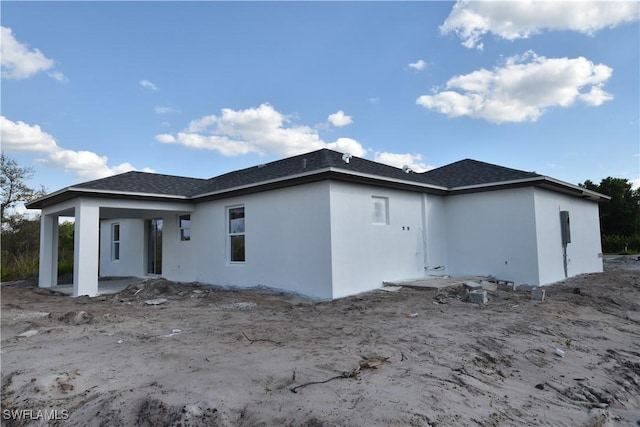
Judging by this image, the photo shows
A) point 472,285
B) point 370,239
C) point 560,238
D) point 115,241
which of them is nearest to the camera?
point 472,285

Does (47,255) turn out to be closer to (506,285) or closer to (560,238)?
(506,285)

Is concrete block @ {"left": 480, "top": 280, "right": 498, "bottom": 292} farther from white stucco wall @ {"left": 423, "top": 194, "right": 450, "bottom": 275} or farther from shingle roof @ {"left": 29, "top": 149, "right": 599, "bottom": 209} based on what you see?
shingle roof @ {"left": 29, "top": 149, "right": 599, "bottom": 209}

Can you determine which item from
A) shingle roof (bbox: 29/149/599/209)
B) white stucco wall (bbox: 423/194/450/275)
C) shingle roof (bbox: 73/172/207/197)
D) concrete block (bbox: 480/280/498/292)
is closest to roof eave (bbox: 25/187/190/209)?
shingle roof (bbox: 29/149/599/209)

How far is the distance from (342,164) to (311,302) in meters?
3.71

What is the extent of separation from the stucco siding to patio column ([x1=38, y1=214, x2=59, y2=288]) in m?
11.0

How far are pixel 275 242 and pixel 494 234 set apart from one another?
684 cm

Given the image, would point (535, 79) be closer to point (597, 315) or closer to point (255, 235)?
point (597, 315)

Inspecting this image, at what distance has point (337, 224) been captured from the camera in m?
9.13

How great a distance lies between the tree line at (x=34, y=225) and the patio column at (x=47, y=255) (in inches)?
169

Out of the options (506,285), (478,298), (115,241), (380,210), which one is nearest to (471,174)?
(506,285)

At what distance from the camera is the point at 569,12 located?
9.73 metres

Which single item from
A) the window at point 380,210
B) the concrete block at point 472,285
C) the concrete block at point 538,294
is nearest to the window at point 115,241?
the window at point 380,210

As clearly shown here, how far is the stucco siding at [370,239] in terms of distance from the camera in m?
9.18

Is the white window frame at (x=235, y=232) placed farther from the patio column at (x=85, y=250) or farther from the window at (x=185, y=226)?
the patio column at (x=85, y=250)
